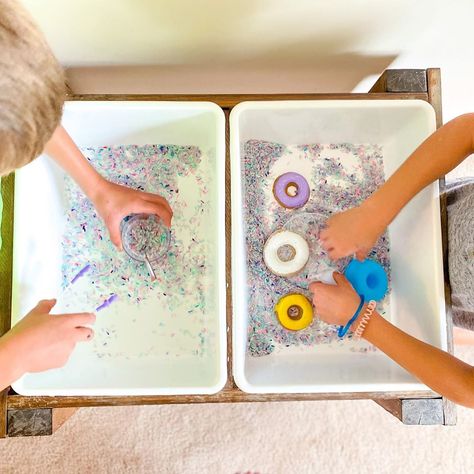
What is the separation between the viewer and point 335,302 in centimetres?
83

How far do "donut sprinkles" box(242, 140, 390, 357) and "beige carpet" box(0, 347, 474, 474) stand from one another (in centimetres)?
41

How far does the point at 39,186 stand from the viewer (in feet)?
2.82

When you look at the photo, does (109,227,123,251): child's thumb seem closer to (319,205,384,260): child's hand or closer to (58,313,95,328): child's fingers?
(58,313,95,328): child's fingers

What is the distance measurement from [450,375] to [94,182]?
566mm

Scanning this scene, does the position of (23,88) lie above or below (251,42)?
below

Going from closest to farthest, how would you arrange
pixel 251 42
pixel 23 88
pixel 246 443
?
pixel 23 88 → pixel 251 42 → pixel 246 443

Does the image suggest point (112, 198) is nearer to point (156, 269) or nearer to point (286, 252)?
point (156, 269)

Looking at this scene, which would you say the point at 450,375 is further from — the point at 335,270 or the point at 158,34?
the point at 158,34

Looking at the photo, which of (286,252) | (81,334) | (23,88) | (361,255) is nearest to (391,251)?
(361,255)

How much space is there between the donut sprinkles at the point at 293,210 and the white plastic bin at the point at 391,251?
14 millimetres

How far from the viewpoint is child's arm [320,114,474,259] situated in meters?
0.77

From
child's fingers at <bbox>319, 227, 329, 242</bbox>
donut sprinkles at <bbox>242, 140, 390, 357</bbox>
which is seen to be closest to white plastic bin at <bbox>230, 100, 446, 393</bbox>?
donut sprinkles at <bbox>242, 140, 390, 357</bbox>

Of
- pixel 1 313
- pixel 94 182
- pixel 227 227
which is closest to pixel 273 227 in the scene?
pixel 227 227

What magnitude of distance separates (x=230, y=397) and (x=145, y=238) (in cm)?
27
